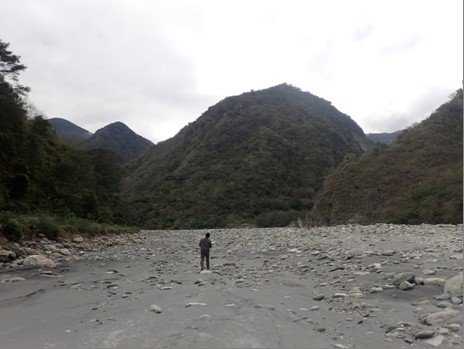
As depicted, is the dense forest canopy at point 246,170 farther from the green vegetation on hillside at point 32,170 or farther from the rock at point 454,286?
the rock at point 454,286

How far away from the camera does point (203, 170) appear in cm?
8806

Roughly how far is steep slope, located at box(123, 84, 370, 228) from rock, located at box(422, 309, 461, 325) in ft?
188

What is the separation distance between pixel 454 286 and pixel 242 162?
80118 millimetres

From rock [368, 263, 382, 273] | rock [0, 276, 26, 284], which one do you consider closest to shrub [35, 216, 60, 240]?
rock [0, 276, 26, 284]

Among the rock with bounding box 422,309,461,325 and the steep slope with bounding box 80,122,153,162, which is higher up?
the steep slope with bounding box 80,122,153,162

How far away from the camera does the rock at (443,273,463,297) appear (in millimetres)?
6575

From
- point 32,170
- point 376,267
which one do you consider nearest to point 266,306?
point 376,267

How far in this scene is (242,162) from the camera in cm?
8669

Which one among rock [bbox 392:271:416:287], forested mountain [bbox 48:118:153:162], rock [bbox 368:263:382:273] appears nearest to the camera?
rock [bbox 392:271:416:287]

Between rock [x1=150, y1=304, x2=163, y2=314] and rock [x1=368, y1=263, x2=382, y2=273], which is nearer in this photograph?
rock [x1=150, y1=304, x2=163, y2=314]

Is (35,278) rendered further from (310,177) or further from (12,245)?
(310,177)

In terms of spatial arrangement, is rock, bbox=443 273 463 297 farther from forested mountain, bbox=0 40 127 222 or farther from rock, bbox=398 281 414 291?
forested mountain, bbox=0 40 127 222

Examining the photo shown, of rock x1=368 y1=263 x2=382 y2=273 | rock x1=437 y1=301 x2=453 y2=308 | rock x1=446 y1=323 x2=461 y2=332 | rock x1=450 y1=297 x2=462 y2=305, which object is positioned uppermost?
rock x1=368 y1=263 x2=382 y2=273

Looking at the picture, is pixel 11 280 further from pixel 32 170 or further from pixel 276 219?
pixel 276 219
